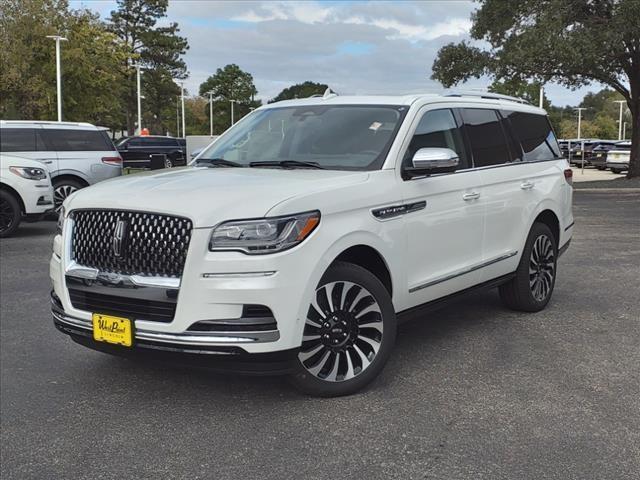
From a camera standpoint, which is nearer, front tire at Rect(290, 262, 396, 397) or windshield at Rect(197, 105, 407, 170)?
front tire at Rect(290, 262, 396, 397)

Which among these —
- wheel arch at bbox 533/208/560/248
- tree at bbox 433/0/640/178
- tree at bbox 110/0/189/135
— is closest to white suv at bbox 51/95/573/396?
wheel arch at bbox 533/208/560/248

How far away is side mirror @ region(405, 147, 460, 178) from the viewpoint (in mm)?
4473

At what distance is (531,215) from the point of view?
6000mm

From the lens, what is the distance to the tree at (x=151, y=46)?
76.2 m

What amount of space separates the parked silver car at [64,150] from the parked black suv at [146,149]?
2097 cm

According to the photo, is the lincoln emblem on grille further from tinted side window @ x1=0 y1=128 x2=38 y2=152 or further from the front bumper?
tinted side window @ x1=0 y1=128 x2=38 y2=152

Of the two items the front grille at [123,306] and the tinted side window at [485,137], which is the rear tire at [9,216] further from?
the tinted side window at [485,137]

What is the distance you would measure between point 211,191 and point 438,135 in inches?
75.5

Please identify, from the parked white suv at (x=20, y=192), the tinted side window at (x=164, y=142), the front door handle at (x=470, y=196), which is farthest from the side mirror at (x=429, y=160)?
the tinted side window at (x=164, y=142)

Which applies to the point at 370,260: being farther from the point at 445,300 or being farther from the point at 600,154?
the point at 600,154

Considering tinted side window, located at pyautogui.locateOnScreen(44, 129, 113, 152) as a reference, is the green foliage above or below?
above

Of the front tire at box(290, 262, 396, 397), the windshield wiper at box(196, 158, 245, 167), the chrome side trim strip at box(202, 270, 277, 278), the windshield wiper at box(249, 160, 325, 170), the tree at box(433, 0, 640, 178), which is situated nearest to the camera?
the chrome side trim strip at box(202, 270, 277, 278)

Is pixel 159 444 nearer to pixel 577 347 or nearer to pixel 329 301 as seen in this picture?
pixel 329 301

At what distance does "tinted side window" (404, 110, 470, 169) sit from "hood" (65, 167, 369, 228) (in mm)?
622
